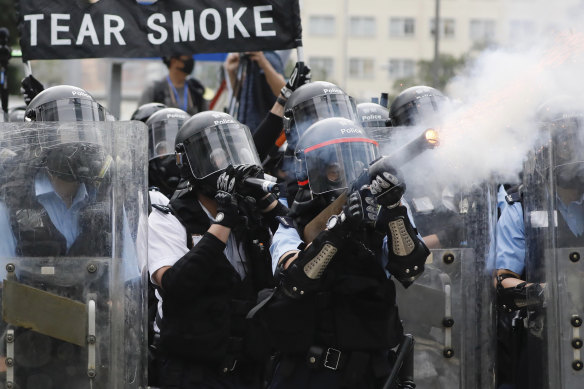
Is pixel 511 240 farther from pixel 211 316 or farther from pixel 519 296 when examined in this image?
pixel 211 316

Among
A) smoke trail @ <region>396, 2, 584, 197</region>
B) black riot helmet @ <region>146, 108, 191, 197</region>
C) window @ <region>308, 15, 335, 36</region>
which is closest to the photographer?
smoke trail @ <region>396, 2, 584, 197</region>

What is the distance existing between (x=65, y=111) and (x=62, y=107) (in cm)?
4

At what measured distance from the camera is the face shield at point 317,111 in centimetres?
640

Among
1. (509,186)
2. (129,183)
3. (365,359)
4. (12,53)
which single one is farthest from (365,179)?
(12,53)

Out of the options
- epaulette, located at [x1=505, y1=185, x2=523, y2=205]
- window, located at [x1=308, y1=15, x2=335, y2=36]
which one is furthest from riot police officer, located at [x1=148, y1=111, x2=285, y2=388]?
window, located at [x1=308, y1=15, x2=335, y2=36]

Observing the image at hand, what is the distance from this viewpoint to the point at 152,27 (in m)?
6.62

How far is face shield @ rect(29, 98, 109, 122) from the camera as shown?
19.7 feet

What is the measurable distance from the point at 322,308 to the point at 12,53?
4.85 metres

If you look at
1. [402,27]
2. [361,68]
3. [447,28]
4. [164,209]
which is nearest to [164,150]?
[164,209]

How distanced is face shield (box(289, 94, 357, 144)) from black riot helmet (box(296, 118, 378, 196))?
133 cm

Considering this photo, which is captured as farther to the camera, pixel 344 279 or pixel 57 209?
pixel 57 209

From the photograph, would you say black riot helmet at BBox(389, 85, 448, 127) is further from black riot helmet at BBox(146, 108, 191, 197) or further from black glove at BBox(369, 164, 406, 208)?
black glove at BBox(369, 164, 406, 208)

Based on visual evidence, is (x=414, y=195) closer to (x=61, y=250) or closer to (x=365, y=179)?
(x=365, y=179)

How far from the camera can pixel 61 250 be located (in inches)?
187
